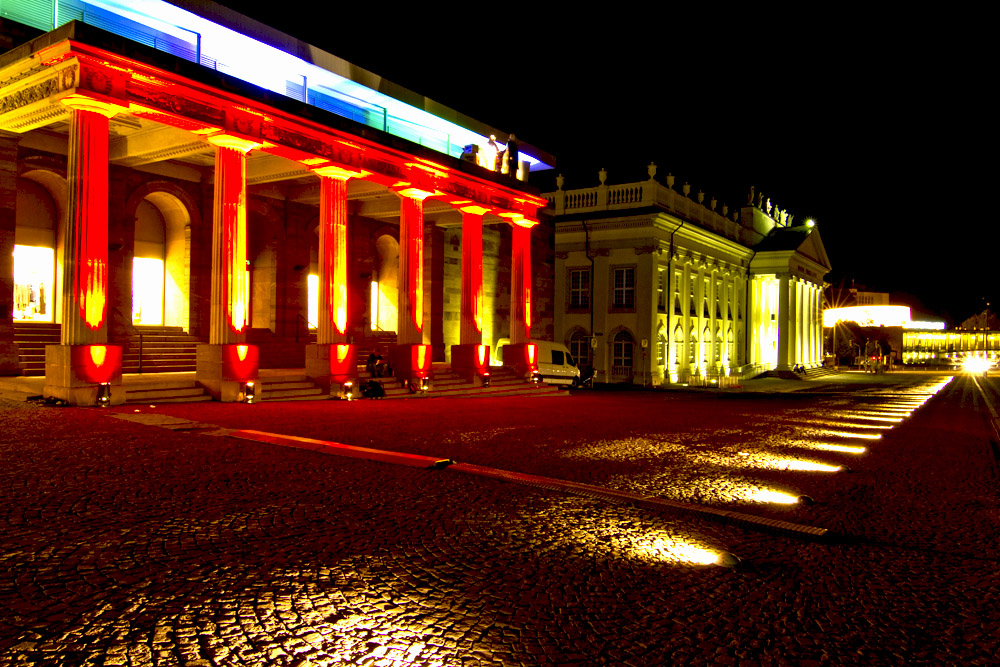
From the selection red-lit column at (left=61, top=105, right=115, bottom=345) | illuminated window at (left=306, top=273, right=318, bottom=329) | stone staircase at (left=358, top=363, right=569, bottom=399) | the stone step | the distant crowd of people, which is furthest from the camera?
illuminated window at (left=306, top=273, right=318, bottom=329)

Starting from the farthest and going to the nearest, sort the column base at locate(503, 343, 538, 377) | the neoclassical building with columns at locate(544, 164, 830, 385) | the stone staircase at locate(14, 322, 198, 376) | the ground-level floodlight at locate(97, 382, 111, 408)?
the neoclassical building with columns at locate(544, 164, 830, 385) < the column base at locate(503, 343, 538, 377) < the stone staircase at locate(14, 322, 198, 376) < the ground-level floodlight at locate(97, 382, 111, 408)

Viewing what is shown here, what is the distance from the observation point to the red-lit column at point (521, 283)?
88.5 ft

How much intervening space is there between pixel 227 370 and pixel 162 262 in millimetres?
7967

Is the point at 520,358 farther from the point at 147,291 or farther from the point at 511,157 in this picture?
the point at 147,291

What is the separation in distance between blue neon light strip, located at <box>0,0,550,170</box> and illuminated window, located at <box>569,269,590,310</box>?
1497cm

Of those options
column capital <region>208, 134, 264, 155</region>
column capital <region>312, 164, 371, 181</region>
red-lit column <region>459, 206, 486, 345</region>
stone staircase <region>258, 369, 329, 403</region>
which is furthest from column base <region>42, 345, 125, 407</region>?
red-lit column <region>459, 206, 486, 345</region>

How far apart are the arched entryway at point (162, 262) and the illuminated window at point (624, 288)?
24455 millimetres

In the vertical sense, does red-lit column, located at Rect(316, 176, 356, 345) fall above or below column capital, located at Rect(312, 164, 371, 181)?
below

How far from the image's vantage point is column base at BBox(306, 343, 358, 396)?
19188 millimetres

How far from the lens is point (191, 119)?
15844 millimetres

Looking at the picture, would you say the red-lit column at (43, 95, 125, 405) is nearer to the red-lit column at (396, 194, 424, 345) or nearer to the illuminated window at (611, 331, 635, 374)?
the red-lit column at (396, 194, 424, 345)

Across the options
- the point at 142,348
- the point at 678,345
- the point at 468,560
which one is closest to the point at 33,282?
the point at 142,348

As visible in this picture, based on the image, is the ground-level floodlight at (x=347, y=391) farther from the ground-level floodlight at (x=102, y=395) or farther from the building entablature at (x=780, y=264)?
the building entablature at (x=780, y=264)

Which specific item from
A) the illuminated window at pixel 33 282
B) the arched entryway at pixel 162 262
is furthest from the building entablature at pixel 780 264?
the illuminated window at pixel 33 282
